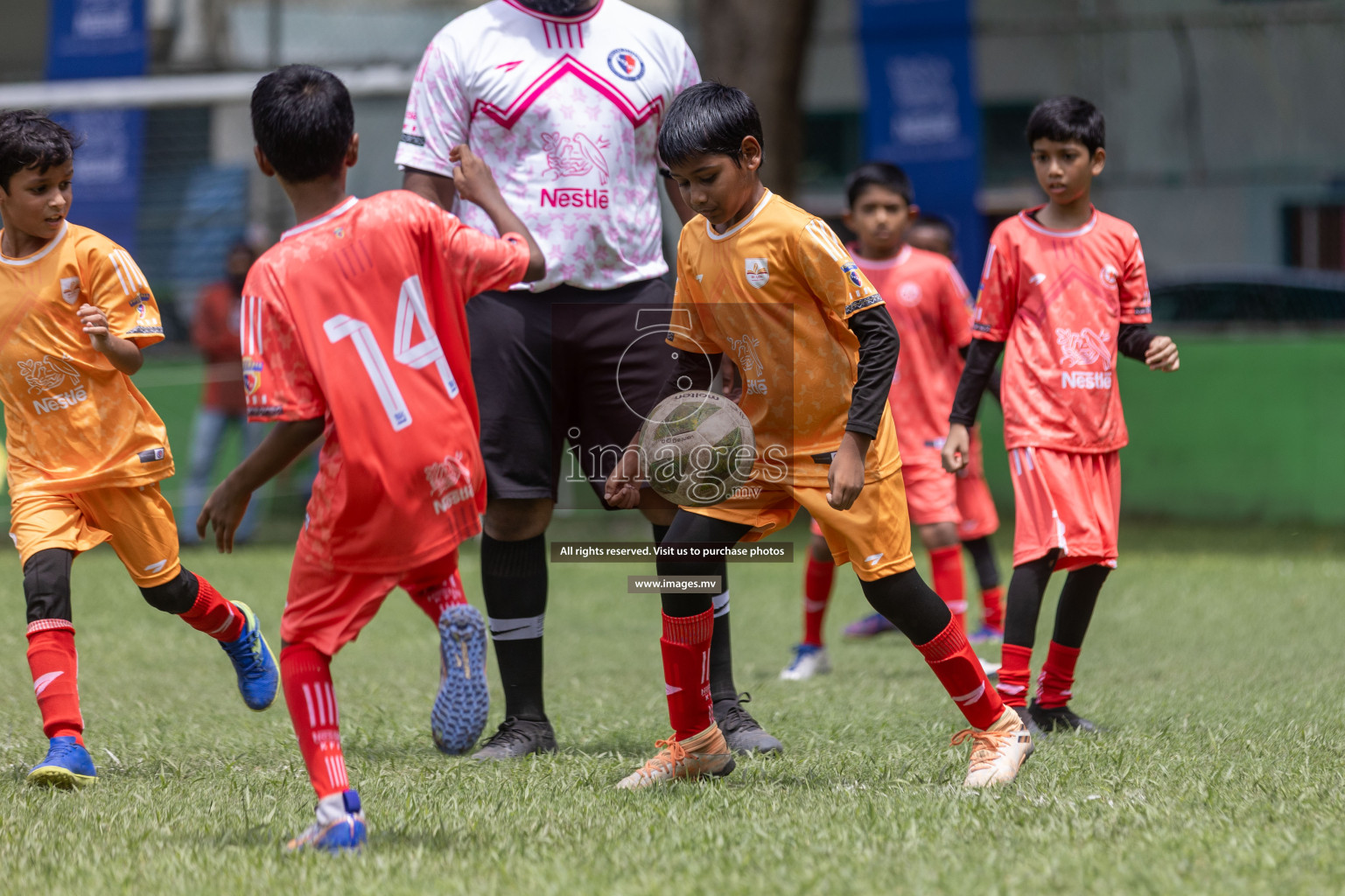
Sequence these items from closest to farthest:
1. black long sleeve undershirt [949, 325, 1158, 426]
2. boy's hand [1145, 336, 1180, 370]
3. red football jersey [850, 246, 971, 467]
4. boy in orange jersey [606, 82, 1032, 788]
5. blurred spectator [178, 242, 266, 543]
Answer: boy in orange jersey [606, 82, 1032, 788] → boy's hand [1145, 336, 1180, 370] → black long sleeve undershirt [949, 325, 1158, 426] → red football jersey [850, 246, 971, 467] → blurred spectator [178, 242, 266, 543]

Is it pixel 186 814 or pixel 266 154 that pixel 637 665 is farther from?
pixel 266 154

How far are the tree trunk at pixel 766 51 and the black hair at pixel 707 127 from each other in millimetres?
8933

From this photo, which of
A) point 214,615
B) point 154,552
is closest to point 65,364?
point 154,552

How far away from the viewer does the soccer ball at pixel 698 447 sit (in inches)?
149

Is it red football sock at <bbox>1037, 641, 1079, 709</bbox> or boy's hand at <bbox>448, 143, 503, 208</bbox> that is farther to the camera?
red football sock at <bbox>1037, 641, 1079, 709</bbox>

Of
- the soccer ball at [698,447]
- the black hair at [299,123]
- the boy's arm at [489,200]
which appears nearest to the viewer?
the black hair at [299,123]

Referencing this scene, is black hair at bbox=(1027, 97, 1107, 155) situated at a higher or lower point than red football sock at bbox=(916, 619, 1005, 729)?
higher

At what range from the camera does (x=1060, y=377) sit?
464 centimetres

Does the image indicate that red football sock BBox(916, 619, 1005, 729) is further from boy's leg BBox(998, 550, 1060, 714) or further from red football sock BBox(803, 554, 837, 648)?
red football sock BBox(803, 554, 837, 648)

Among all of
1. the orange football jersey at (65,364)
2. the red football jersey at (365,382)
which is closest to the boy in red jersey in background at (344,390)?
the red football jersey at (365,382)

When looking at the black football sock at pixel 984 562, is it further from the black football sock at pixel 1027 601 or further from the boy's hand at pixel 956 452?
the boy's hand at pixel 956 452

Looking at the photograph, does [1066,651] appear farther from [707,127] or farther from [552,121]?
[552,121]

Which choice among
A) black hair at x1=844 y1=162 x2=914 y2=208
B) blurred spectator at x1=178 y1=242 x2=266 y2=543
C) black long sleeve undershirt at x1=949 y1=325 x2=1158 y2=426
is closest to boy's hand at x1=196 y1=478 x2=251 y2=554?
black long sleeve undershirt at x1=949 y1=325 x2=1158 y2=426

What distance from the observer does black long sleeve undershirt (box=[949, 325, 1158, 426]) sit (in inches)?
185
